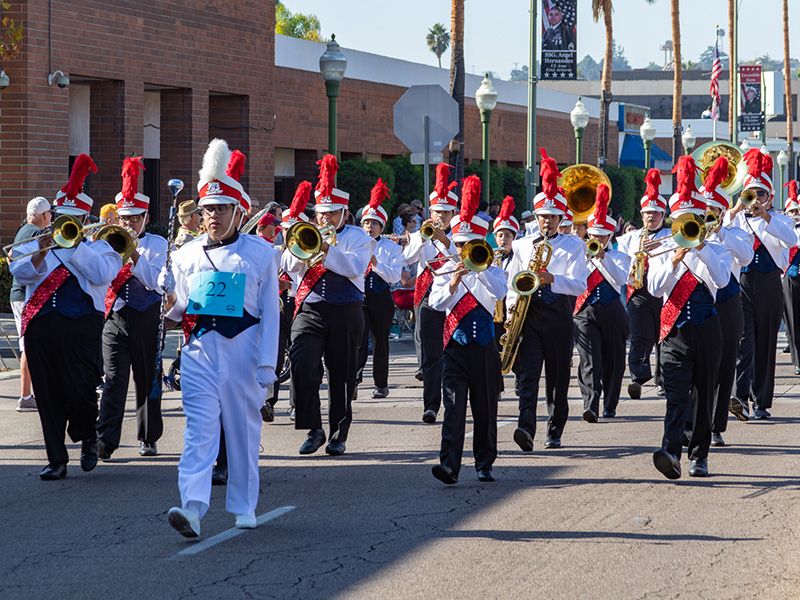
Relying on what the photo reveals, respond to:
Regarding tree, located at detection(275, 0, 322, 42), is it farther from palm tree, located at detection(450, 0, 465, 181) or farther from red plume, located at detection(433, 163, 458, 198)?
red plume, located at detection(433, 163, 458, 198)

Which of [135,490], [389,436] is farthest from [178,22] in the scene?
[135,490]

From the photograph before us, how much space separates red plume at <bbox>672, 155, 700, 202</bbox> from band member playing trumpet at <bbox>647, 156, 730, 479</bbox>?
19 cm

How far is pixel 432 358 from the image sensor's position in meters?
14.3

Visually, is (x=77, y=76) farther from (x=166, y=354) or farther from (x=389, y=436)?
(x=389, y=436)

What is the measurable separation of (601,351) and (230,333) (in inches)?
237

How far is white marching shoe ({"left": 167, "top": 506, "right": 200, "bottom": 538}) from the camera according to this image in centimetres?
855

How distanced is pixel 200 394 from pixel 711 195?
4899 millimetres

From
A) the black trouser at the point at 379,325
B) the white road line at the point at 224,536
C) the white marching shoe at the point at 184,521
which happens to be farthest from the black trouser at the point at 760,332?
the white marching shoe at the point at 184,521

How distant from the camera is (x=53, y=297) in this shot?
11.0m

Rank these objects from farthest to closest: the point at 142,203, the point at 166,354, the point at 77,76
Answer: the point at 77,76, the point at 166,354, the point at 142,203

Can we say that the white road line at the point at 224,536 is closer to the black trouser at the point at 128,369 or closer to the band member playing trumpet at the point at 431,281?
the black trouser at the point at 128,369

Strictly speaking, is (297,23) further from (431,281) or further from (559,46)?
(431,281)

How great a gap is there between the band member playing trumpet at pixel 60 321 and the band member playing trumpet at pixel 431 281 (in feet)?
12.2

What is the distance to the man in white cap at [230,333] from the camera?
906 centimetres
